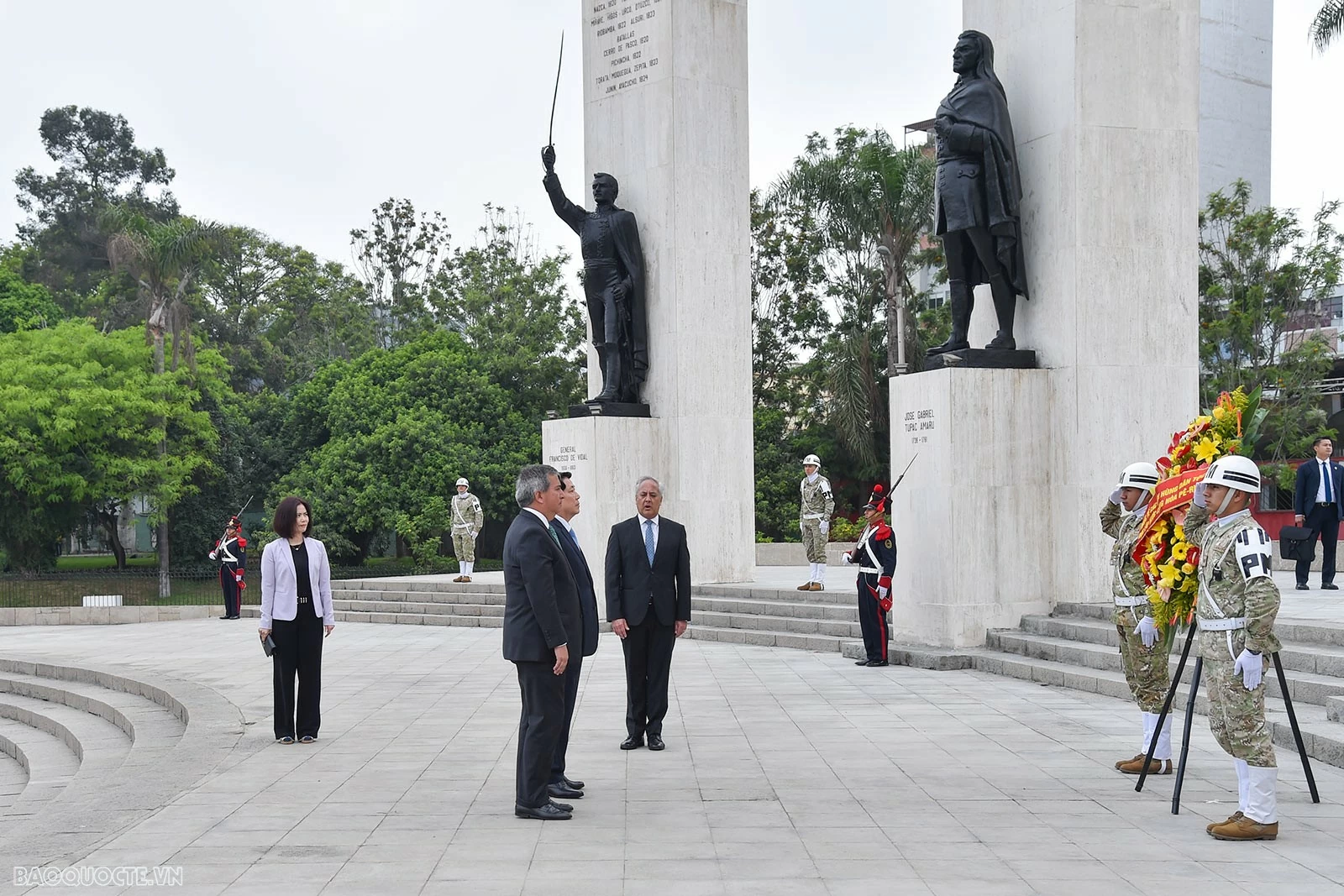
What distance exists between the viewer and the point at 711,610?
660 inches

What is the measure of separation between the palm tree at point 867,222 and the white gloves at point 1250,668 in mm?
22160

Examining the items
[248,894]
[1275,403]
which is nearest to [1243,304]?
[1275,403]

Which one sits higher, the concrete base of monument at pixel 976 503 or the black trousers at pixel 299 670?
the concrete base of monument at pixel 976 503

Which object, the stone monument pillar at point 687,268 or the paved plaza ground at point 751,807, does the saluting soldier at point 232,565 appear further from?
the paved plaza ground at point 751,807

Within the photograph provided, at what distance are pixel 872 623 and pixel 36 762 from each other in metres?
7.42

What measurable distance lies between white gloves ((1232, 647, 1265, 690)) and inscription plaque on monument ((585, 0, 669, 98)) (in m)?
13.7

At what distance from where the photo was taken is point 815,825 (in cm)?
627

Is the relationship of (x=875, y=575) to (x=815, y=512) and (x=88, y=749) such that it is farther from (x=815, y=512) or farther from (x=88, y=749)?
(x=88, y=749)

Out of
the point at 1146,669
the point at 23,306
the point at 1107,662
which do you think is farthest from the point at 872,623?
the point at 23,306

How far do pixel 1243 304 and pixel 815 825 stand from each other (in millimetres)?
26315

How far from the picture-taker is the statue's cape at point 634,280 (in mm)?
17828

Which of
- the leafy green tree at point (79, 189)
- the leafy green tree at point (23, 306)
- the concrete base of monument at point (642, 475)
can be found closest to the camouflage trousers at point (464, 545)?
the concrete base of monument at point (642, 475)

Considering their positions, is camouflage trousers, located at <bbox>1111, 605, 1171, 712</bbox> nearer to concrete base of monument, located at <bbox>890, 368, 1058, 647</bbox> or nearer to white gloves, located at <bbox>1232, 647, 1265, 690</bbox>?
white gloves, located at <bbox>1232, 647, 1265, 690</bbox>

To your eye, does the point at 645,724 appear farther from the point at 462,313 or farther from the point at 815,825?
the point at 462,313
